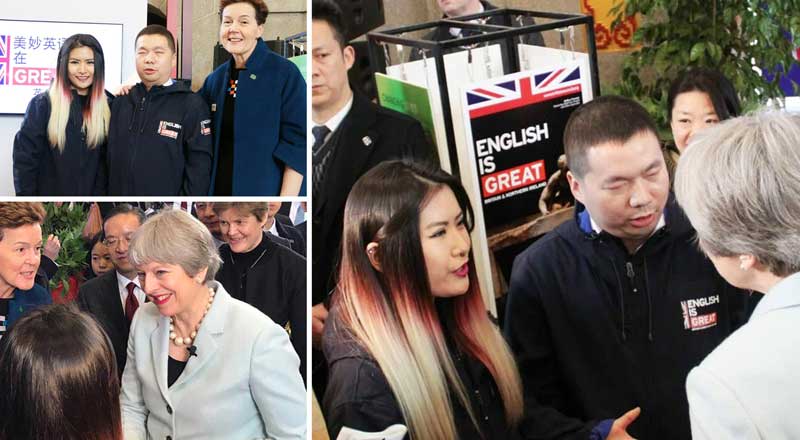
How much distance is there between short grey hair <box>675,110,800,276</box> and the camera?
79.7 inches

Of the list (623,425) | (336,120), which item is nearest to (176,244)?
(336,120)

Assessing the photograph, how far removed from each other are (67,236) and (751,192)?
1.91m

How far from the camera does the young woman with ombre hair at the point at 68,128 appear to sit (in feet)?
9.13

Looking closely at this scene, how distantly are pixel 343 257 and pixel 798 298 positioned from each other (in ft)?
4.46

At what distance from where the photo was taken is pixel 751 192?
2.03 m

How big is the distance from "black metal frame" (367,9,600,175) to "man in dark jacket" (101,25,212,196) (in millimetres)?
612

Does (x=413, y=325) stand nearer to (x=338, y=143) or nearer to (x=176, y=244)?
(x=338, y=143)

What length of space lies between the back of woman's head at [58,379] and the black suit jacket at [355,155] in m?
0.67

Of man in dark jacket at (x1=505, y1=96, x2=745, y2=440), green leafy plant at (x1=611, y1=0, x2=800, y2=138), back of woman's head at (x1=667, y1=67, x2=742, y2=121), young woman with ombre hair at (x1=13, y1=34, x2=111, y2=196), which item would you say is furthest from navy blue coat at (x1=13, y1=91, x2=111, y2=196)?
back of woman's head at (x1=667, y1=67, x2=742, y2=121)

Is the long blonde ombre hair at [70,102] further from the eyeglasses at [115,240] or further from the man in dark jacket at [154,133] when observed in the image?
the eyeglasses at [115,240]

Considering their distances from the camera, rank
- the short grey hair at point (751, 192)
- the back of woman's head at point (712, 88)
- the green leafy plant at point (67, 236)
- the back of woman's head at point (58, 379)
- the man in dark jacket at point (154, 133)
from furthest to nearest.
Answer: the back of woman's head at point (712, 88) → the man in dark jacket at point (154, 133) → the green leafy plant at point (67, 236) → the back of woman's head at point (58, 379) → the short grey hair at point (751, 192)

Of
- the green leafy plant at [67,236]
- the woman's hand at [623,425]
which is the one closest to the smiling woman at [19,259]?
the green leafy plant at [67,236]

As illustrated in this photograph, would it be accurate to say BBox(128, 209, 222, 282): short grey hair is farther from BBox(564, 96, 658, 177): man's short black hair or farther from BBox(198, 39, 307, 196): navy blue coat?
BBox(564, 96, 658, 177): man's short black hair

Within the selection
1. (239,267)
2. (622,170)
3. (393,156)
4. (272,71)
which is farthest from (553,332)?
(272,71)
